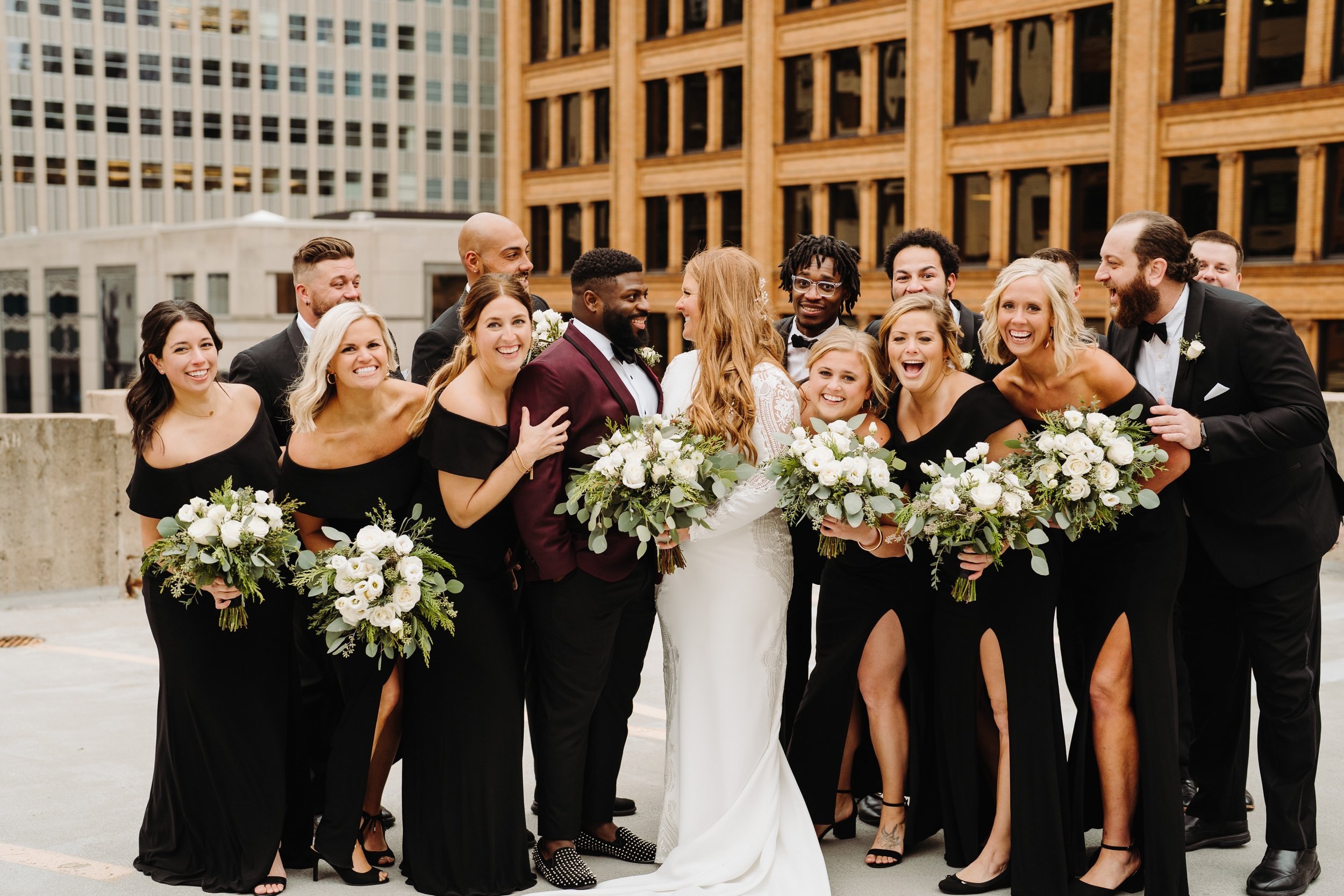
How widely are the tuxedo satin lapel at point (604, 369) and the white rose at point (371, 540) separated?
1083 millimetres

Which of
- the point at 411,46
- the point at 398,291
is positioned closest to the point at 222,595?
the point at 398,291

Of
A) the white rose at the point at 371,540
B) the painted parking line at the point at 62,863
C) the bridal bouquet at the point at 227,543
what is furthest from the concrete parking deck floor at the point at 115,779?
the white rose at the point at 371,540

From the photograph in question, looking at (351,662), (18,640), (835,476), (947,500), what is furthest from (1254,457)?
(18,640)

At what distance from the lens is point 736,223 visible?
45.1 m

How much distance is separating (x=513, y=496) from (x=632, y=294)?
97 centimetres

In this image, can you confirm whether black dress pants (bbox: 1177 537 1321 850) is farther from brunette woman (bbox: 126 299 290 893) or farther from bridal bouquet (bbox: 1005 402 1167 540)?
brunette woman (bbox: 126 299 290 893)

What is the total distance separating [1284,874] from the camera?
5.34 meters

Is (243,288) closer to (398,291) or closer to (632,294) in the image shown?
(398,291)

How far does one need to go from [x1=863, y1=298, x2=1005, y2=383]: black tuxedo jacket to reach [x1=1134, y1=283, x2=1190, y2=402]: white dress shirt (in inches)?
23.4

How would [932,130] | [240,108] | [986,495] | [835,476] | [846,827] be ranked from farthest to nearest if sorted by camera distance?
[240,108] < [932,130] < [846,827] < [835,476] < [986,495]

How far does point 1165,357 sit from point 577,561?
2.61 meters

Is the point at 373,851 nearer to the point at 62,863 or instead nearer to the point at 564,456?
the point at 62,863

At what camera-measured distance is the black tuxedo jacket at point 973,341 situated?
6059 mm

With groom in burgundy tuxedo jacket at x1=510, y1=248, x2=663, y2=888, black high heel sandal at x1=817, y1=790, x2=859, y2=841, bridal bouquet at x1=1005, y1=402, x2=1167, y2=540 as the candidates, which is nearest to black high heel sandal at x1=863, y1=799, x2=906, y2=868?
black high heel sandal at x1=817, y1=790, x2=859, y2=841
